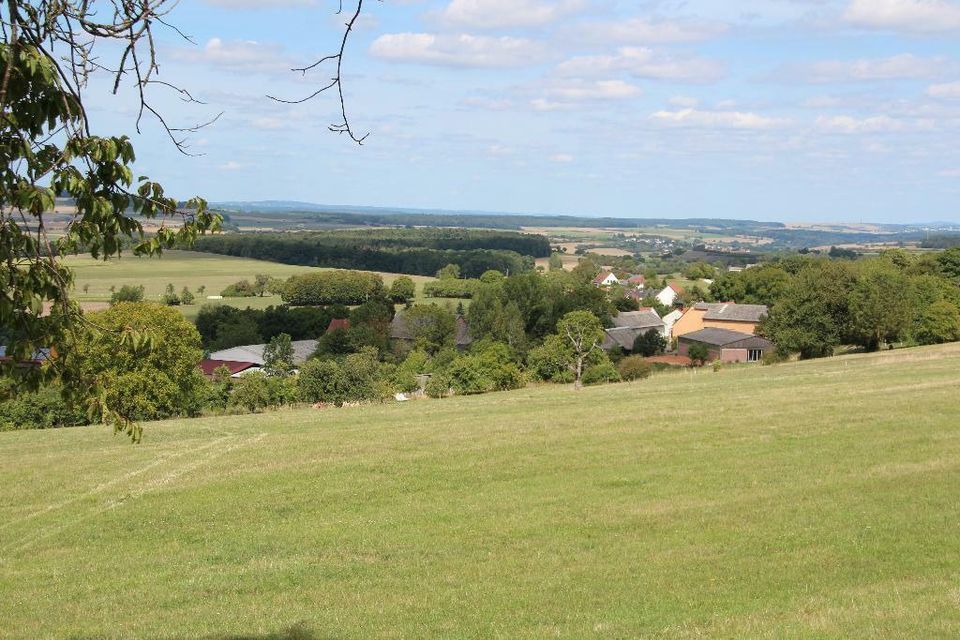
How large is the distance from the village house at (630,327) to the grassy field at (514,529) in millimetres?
61380

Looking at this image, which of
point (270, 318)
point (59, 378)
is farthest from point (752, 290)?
point (59, 378)

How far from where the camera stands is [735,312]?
99.8 m

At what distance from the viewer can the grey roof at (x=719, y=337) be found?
8806 cm

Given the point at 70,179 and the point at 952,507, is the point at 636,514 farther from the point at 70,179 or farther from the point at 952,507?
the point at 70,179

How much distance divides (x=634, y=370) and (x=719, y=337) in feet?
78.4

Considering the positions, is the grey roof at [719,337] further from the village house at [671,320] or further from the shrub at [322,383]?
the shrub at [322,383]

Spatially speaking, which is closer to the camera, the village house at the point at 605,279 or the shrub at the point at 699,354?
the shrub at the point at 699,354

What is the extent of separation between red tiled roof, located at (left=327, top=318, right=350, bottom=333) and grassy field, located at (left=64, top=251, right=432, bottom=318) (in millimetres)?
12893

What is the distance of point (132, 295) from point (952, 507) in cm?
8507

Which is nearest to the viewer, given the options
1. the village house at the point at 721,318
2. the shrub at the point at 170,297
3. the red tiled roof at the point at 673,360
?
the red tiled roof at the point at 673,360

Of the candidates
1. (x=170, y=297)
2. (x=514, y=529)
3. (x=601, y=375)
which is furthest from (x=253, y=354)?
(x=514, y=529)

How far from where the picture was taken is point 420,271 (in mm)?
153875

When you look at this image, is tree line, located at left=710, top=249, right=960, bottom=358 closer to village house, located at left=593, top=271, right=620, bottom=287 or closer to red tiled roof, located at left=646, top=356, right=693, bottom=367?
red tiled roof, located at left=646, top=356, right=693, bottom=367

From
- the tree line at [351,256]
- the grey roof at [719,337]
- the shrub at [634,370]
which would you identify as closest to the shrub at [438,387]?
the shrub at [634,370]
